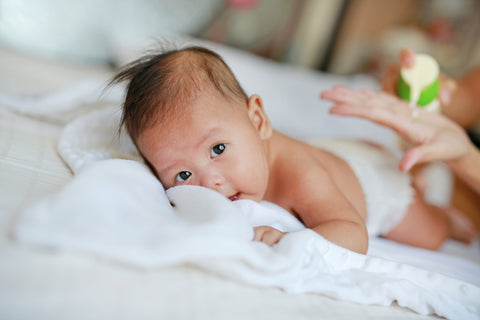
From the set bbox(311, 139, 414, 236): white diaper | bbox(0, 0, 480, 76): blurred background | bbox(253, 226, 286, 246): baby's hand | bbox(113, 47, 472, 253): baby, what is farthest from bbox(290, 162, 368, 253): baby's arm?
bbox(0, 0, 480, 76): blurred background

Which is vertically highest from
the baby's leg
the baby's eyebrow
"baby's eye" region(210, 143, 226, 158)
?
the baby's eyebrow

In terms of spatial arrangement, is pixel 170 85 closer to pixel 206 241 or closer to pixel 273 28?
pixel 206 241

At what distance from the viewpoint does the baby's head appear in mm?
803

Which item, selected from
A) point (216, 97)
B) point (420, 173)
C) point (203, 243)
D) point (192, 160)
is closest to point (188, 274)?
point (203, 243)

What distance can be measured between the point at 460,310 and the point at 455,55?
9.60ft

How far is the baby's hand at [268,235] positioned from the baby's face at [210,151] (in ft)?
0.50

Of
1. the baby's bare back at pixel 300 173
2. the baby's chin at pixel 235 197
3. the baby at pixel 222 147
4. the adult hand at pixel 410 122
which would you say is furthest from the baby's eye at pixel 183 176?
the adult hand at pixel 410 122

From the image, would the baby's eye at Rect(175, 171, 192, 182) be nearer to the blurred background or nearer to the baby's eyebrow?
the baby's eyebrow

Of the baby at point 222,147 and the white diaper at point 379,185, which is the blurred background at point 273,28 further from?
the white diaper at point 379,185

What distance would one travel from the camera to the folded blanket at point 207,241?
49 centimetres

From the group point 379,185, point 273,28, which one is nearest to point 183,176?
point 379,185

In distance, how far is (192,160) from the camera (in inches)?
31.7

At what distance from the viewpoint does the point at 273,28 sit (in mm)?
2506

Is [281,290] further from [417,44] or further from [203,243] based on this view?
[417,44]
